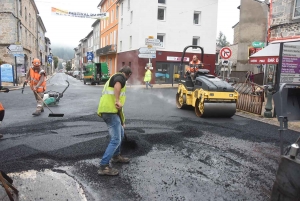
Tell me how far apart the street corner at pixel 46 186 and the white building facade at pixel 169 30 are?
23332mm

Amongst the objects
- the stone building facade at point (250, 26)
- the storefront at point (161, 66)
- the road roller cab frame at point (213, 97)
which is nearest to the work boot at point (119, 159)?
the road roller cab frame at point (213, 97)

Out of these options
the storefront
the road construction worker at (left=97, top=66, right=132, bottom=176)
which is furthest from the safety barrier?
the storefront

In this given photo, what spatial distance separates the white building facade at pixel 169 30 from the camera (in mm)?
26672

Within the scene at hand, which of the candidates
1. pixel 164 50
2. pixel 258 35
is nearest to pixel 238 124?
pixel 164 50

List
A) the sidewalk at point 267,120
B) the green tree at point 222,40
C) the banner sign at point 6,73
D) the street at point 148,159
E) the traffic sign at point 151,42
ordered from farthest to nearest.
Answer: the green tree at point 222,40 → the banner sign at point 6,73 → the traffic sign at point 151,42 → the sidewalk at point 267,120 → the street at point 148,159

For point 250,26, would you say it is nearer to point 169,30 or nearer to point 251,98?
point 169,30

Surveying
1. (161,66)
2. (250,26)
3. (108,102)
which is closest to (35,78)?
(108,102)

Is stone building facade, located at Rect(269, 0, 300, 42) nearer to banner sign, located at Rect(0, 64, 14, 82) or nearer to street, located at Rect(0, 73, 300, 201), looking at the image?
street, located at Rect(0, 73, 300, 201)

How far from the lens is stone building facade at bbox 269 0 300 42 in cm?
1118

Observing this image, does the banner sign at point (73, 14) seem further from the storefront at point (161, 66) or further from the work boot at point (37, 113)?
the work boot at point (37, 113)

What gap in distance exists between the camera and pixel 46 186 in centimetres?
360

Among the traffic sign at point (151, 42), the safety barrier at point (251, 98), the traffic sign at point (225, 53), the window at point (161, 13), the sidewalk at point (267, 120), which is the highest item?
the window at point (161, 13)

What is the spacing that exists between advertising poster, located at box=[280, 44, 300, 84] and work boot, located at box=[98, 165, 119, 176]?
593 centimetres

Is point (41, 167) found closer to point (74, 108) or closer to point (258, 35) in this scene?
point (74, 108)
